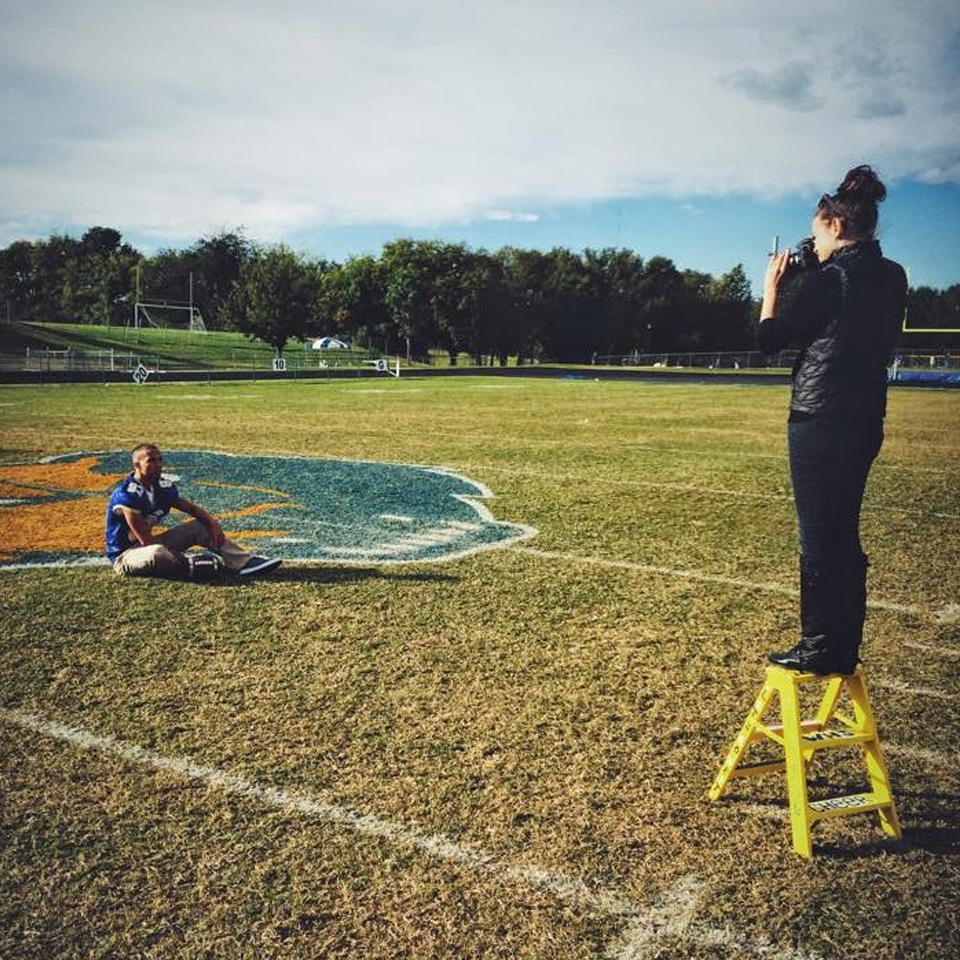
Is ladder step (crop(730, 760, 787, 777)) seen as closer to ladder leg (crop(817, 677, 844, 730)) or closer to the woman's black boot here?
ladder leg (crop(817, 677, 844, 730))

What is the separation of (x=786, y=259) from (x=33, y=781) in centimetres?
416

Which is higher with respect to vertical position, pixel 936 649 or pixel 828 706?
pixel 828 706

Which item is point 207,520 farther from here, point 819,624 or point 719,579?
point 819,624

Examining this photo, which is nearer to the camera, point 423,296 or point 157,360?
point 157,360

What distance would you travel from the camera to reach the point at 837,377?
3.38 m

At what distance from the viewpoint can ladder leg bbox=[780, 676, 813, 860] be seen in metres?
3.49

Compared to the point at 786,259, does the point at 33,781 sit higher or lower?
lower

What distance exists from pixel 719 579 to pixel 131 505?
17.1 feet

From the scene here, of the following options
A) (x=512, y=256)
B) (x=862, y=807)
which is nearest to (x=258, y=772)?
(x=862, y=807)

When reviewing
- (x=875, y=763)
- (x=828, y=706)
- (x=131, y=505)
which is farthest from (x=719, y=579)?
(x=131, y=505)

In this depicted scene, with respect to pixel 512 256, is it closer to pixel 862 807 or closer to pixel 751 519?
pixel 751 519

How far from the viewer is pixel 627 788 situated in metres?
3.97

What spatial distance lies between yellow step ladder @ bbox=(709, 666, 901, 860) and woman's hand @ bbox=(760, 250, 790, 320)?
5.17 feet

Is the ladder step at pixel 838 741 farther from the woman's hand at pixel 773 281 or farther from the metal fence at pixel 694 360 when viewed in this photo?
the metal fence at pixel 694 360
